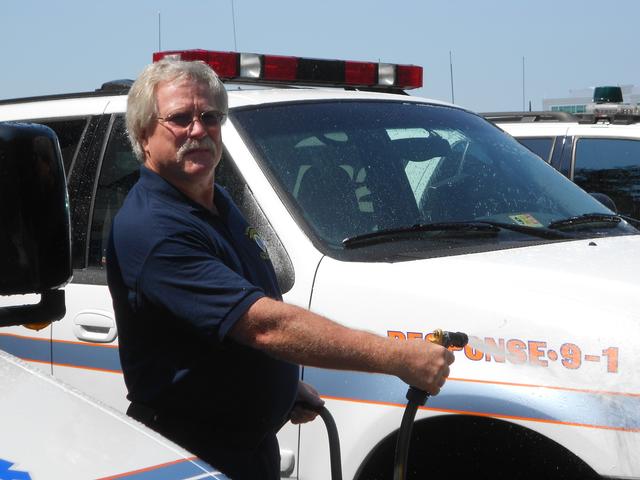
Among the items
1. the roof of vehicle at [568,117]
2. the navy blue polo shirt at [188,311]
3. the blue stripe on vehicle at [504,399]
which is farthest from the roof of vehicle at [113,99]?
the roof of vehicle at [568,117]

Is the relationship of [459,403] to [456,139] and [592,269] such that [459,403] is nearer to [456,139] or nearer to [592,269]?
[592,269]

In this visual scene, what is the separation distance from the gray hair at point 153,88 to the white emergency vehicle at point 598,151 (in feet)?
17.5

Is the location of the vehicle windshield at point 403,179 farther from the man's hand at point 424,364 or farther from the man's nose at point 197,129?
the man's hand at point 424,364

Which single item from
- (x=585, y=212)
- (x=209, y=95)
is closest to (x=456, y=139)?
(x=585, y=212)

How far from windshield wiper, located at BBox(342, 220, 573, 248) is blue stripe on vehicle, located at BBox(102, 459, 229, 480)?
174cm

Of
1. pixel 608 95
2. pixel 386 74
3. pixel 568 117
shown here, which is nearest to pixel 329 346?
pixel 386 74

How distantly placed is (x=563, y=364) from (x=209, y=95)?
1.09m

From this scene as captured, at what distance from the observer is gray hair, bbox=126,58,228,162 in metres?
2.65

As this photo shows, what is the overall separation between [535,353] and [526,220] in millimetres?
848

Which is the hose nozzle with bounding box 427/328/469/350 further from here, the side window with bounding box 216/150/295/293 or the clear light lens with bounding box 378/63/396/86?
the clear light lens with bounding box 378/63/396/86

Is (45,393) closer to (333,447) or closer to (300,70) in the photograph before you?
(333,447)

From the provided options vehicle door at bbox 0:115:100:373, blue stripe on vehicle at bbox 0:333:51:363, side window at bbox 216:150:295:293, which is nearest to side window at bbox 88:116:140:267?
vehicle door at bbox 0:115:100:373

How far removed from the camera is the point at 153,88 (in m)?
2.66

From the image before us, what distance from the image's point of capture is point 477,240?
349 cm
